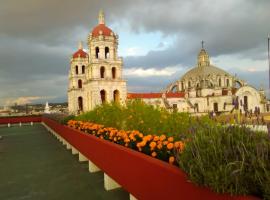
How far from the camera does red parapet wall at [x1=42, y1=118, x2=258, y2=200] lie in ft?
12.5

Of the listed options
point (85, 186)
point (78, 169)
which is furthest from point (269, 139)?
point (78, 169)

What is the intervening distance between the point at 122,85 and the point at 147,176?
46.7 metres

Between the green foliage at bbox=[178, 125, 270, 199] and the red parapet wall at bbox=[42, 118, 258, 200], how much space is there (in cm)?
16

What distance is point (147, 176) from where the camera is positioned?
5.23 metres

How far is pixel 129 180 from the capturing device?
634cm

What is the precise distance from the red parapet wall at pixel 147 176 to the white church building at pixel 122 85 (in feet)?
74.5

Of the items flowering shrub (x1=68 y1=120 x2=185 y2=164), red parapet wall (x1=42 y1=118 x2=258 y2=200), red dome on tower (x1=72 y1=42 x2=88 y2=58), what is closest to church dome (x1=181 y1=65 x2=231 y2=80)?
red dome on tower (x1=72 y1=42 x2=88 y2=58)

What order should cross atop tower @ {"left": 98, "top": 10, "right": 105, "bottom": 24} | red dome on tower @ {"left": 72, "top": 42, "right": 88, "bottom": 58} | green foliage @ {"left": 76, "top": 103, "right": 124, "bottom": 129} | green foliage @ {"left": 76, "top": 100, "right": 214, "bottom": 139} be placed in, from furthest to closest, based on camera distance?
red dome on tower @ {"left": 72, "top": 42, "right": 88, "bottom": 58}
cross atop tower @ {"left": 98, "top": 10, "right": 105, "bottom": 24}
green foliage @ {"left": 76, "top": 103, "right": 124, "bottom": 129}
green foliage @ {"left": 76, "top": 100, "right": 214, "bottom": 139}

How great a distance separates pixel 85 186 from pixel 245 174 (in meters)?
6.58

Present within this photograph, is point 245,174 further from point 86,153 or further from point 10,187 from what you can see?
point 86,153

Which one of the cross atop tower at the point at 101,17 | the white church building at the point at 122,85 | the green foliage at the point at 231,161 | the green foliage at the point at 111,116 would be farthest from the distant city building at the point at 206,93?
the green foliage at the point at 231,161

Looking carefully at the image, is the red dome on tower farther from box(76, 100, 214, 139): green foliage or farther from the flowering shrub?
the flowering shrub

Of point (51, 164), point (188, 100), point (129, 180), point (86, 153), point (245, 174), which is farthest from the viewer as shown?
point (188, 100)

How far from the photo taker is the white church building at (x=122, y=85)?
50.1 metres
